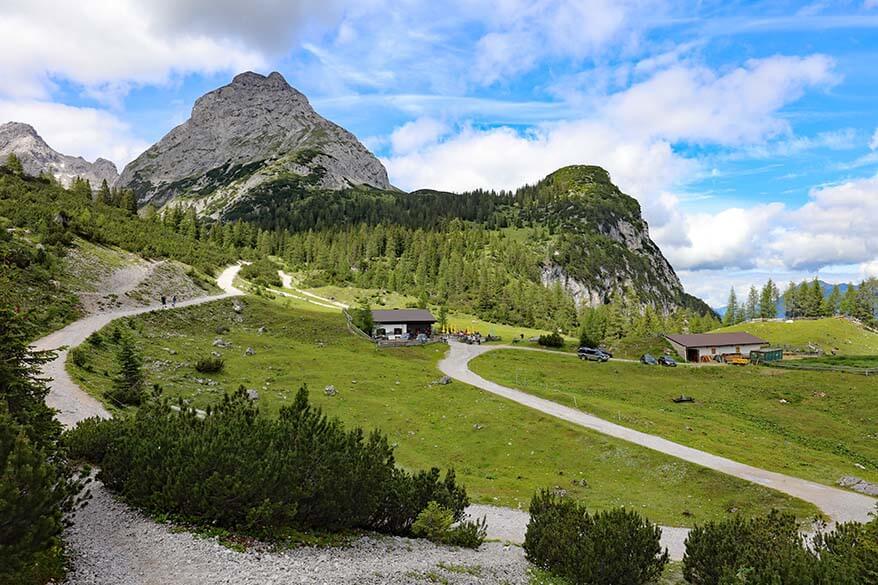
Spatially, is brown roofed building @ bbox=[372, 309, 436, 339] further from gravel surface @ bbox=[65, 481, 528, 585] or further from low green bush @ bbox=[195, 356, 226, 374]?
gravel surface @ bbox=[65, 481, 528, 585]

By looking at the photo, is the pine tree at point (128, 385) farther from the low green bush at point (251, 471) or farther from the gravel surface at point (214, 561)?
the gravel surface at point (214, 561)

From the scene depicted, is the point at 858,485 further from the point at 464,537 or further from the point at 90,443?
the point at 90,443

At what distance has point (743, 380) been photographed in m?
67.2

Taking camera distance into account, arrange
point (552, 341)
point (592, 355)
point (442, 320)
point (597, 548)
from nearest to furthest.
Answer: point (597, 548), point (592, 355), point (552, 341), point (442, 320)

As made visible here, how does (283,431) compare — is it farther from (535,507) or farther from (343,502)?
(535,507)

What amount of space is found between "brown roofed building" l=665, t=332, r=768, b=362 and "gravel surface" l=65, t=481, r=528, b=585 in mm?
86282

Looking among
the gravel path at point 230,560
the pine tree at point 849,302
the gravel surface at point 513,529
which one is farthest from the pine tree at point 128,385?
the pine tree at point 849,302

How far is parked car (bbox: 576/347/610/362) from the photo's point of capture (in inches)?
3088

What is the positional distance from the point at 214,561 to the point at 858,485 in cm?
4025

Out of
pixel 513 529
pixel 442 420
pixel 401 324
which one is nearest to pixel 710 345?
pixel 401 324

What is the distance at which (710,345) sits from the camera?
89.8 metres

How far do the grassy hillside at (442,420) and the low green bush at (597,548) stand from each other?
9969 millimetres

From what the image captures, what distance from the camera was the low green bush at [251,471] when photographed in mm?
14258

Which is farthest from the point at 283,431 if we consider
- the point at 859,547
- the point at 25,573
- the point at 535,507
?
the point at 859,547
